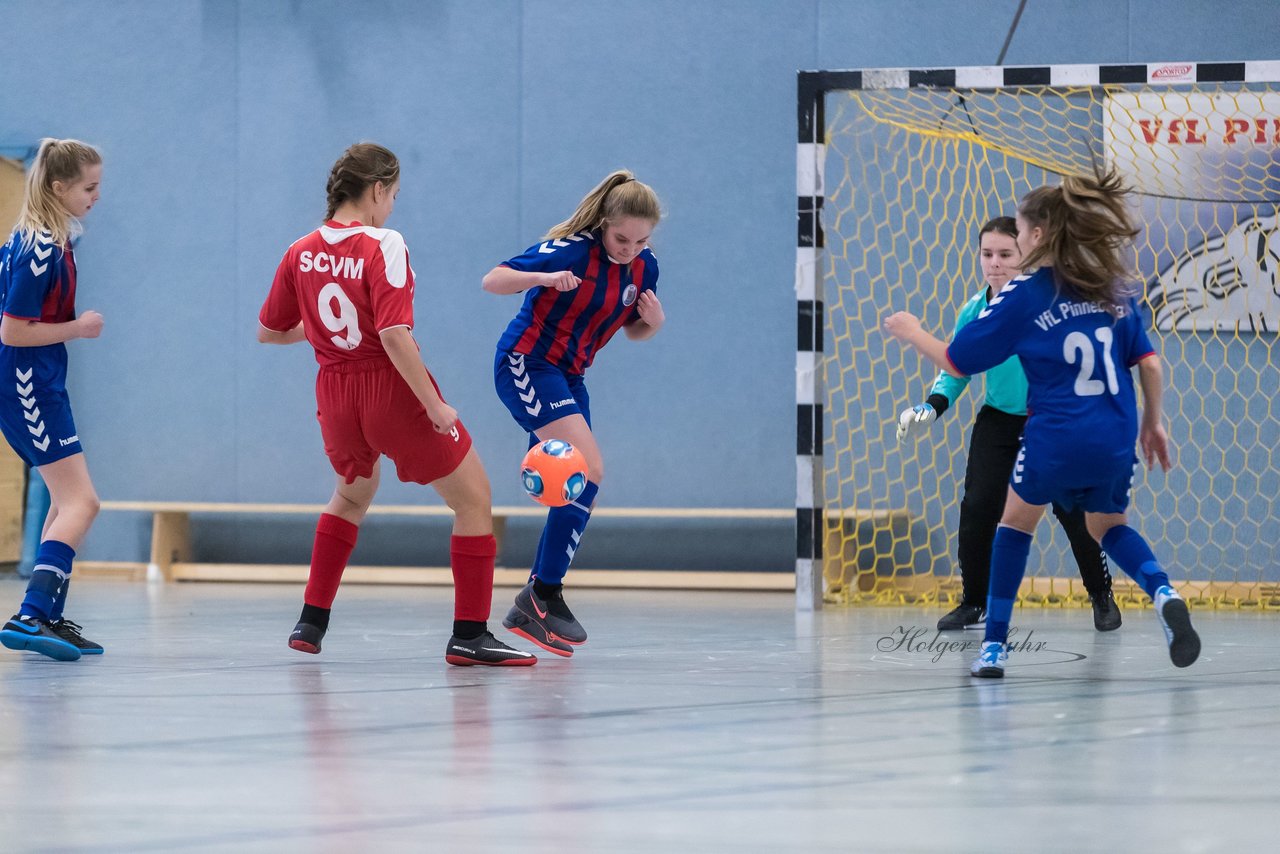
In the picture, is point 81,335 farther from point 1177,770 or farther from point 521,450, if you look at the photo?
point 521,450

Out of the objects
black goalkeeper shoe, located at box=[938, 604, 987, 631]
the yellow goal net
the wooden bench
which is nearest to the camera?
black goalkeeper shoe, located at box=[938, 604, 987, 631]

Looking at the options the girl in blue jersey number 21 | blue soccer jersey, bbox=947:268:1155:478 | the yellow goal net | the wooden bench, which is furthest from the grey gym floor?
the wooden bench

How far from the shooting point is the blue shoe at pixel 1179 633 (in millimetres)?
3764

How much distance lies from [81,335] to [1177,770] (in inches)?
127

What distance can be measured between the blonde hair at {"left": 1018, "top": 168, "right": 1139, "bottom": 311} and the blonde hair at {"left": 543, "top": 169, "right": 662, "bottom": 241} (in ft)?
3.92

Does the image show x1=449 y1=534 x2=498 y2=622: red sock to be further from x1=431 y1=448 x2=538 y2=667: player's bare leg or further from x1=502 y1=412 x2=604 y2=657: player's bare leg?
x1=502 y1=412 x2=604 y2=657: player's bare leg

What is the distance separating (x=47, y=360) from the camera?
4512 mm

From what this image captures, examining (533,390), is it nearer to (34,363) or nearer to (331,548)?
(331,548)

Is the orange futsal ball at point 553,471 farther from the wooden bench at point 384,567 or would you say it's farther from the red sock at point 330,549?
the wooden bench at point 384,567

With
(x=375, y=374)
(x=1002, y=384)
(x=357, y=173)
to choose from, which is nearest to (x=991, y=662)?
→ (x=1002, y=384)

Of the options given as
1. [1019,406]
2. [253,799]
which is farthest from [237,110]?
[253,799]

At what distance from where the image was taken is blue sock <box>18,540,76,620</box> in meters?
4.48

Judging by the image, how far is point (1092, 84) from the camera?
6355 mm

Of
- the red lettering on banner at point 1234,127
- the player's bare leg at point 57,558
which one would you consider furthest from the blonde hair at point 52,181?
the red lettering on banner at point 1234,127
